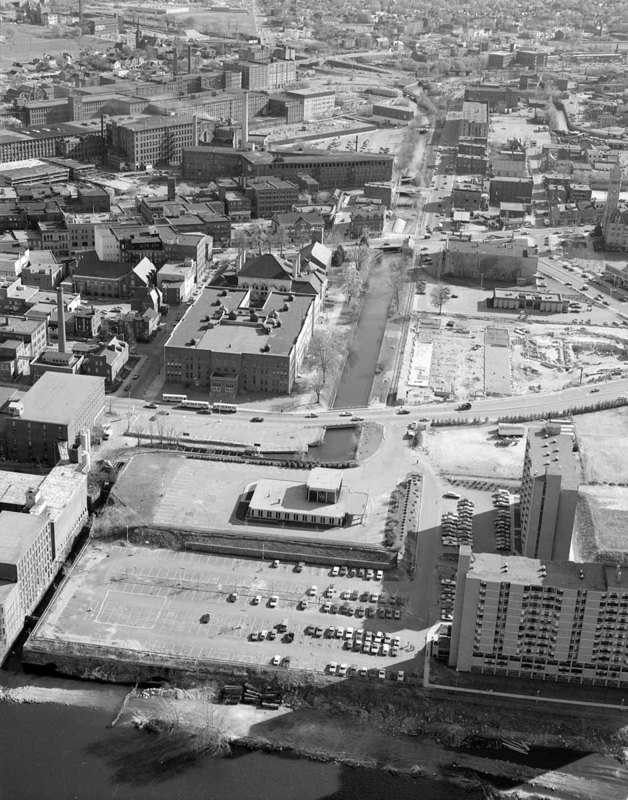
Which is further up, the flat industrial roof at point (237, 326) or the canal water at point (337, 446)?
the flat industrial roof at point (237, 326)

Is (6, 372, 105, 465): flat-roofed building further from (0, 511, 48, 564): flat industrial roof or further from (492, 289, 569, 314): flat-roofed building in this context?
(492, 289, 569, 314): flat-roofed building

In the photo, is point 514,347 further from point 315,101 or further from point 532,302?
point 315,101

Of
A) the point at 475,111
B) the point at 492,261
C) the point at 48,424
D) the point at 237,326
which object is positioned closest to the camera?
the point at 48,424

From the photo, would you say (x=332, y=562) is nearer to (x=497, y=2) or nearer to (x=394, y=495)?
(x=394, y=495)

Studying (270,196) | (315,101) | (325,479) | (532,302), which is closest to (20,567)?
(325,479)

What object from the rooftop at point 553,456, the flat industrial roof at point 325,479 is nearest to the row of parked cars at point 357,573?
the flat industrial roof at point 325,479

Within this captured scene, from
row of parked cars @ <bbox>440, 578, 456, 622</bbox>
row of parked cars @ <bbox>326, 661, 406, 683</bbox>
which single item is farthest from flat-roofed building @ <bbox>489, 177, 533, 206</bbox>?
row of parked cars @ <bbox>326, 661, 406, 683</bbox>

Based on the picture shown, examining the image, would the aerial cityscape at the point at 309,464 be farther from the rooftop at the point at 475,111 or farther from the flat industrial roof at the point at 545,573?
the rooftop at the point at 475,111

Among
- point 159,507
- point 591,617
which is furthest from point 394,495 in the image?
point 591,617
